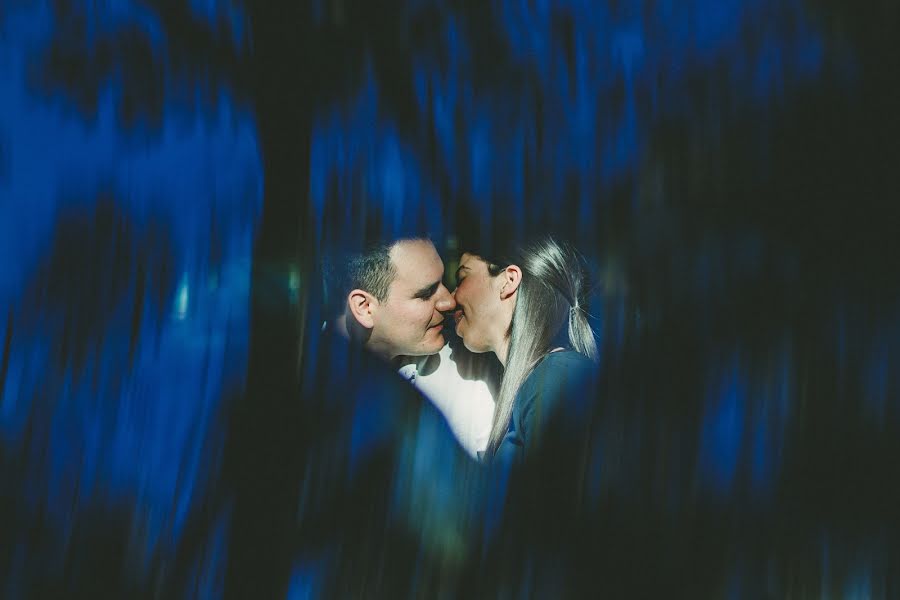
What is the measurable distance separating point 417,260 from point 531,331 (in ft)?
0.67

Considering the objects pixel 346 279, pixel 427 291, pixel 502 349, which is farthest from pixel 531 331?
pixel 346 279

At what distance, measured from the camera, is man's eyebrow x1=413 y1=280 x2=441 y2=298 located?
3.33 ft

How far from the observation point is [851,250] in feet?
3.40

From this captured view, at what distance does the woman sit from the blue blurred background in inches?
1.5

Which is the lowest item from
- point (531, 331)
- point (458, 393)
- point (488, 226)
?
point (458, 393)

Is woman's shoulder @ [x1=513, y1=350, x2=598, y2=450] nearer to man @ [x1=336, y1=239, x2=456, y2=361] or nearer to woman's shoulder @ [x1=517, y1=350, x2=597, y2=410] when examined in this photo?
woman's shoulder @ [x1=517, y1=350, x2=597, y2=410]

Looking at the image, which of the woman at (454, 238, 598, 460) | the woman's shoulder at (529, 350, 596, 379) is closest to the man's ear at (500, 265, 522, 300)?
the woman at (454, 238, 598, 460)

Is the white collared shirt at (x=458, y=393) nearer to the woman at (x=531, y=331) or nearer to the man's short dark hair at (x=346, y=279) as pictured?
the woman at (x=531, y=331)

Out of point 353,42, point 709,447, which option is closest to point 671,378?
point 709,447

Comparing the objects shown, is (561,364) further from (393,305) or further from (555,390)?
(393,305)

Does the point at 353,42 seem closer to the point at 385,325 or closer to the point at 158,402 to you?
the point at 385,325

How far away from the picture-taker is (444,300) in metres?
1.02

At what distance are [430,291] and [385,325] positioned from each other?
8cm

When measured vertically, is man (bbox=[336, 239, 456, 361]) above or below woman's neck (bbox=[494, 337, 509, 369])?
above
